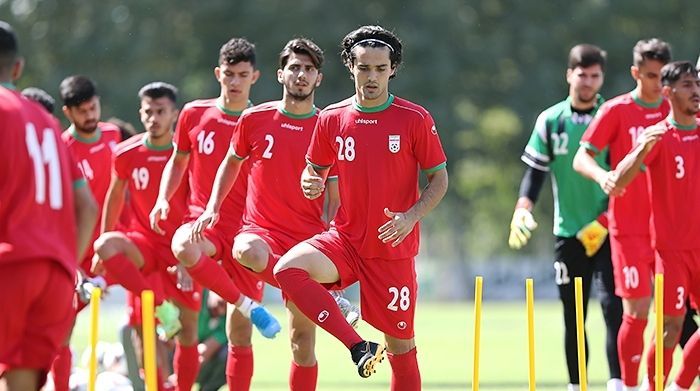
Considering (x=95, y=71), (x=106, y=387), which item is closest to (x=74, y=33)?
(x=95, y=71)

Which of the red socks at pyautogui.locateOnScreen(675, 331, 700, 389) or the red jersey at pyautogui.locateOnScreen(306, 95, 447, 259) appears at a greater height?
the red jersey at pyautogui.locateOnScreen(306, 95, 447, 259)

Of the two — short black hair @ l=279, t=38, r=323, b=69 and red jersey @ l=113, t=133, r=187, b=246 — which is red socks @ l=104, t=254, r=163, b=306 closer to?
red jersey @ l=113, t=133, r=187, b=246

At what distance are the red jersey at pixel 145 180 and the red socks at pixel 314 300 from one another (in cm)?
322

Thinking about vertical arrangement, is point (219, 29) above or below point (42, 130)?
above

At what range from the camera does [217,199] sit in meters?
10.6

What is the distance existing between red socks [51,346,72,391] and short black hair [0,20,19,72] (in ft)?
16.6

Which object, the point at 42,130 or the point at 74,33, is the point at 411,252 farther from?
the point at 74,33

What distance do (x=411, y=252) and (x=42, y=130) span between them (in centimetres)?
328

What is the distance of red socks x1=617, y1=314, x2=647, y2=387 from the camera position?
11703 mm

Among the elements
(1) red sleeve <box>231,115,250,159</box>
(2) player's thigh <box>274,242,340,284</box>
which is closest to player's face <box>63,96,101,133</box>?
(1) red sleeve <box>231,115,250,159</box>

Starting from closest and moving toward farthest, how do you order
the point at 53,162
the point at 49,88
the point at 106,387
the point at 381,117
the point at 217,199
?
the point at 53,162 → the point at 381,117 → the point at 217,199 → the point at 106,387 → the point at 49,88

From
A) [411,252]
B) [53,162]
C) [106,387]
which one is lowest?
[106,387]

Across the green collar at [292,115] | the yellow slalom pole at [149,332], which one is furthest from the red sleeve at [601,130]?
the yellow slalom pole at [149,332]

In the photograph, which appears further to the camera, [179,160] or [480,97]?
[480,97]
